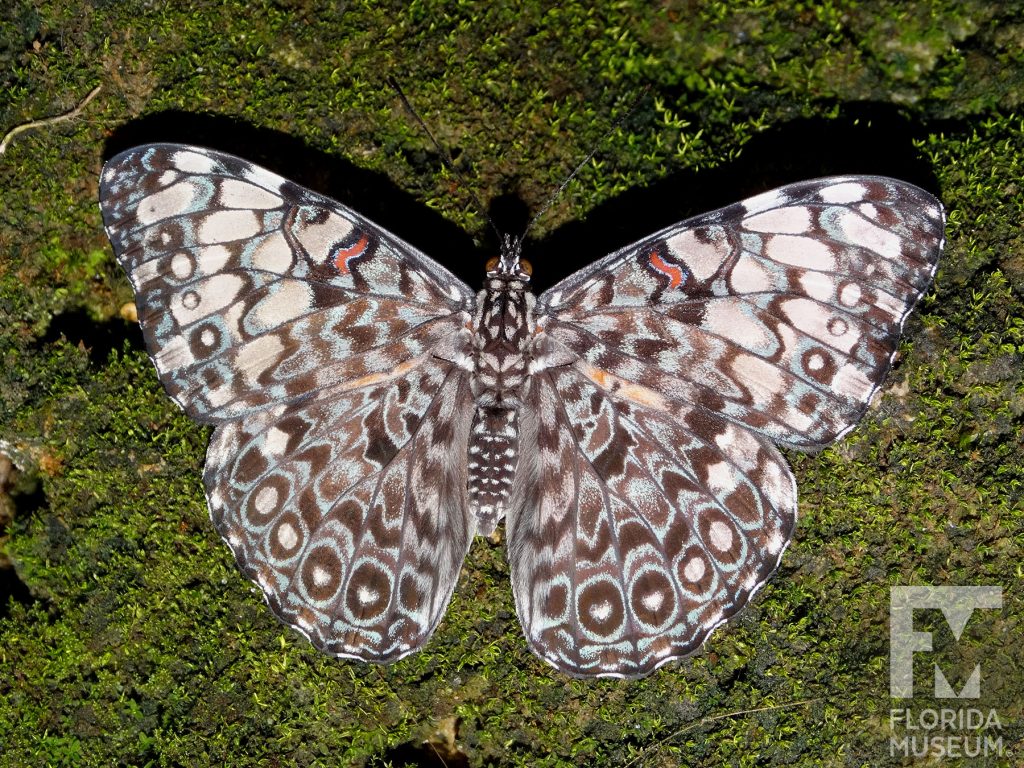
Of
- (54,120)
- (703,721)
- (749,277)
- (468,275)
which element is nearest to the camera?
(749,277)

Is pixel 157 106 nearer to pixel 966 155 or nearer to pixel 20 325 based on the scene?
pixel 20 325

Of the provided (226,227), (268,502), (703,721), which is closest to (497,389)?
(268,502)

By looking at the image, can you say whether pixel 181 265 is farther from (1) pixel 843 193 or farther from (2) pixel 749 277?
(1) pixel 843 193

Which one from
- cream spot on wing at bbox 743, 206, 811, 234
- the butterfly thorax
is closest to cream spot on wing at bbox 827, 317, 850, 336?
cream spot on wing at bbox 743, 206, 811, 234

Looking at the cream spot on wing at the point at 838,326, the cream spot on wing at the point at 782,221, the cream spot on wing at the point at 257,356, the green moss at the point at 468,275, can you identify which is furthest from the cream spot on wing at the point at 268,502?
the cream spot on wing at the point at 838,326

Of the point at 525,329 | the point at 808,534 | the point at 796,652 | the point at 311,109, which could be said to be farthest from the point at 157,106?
the point at 796,652
